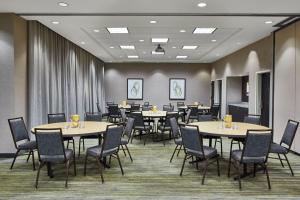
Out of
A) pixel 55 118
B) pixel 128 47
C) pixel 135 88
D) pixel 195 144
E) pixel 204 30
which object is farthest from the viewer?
pixel 135 88

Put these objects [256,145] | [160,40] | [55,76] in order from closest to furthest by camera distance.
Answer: [256,145] < [55,76] < [160,40]

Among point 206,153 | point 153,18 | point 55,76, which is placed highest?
point 153,18

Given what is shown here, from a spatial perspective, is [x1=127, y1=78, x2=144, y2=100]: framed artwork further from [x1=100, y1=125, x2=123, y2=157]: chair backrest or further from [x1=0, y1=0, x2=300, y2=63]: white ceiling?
[x1=100, y1=125, x2=123, y2=157]: chair backrest

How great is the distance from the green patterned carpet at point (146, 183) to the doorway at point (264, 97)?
292 centimetres

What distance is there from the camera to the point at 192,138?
3990mm

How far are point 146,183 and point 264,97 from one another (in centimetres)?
561

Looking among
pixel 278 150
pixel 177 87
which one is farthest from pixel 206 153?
pixel 177 87

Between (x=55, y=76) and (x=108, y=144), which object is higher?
(x=55, y=76)

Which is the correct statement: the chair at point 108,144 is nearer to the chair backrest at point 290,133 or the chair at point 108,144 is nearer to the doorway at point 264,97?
the chair backrest at point 290,133

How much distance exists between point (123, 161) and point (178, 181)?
60.1 inches

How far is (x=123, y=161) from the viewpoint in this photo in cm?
527

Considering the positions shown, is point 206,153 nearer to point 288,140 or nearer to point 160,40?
point 288,140

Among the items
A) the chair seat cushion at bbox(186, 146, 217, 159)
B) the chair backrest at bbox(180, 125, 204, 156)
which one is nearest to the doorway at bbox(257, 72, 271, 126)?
the chair seat cushion at bbox(186, 146, 217, 159)
